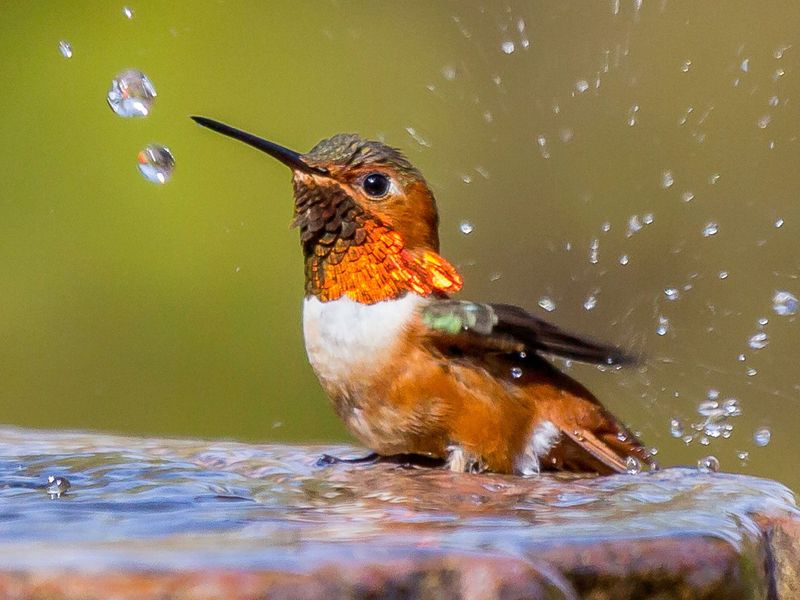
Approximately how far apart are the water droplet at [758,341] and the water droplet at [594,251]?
1.17 metres

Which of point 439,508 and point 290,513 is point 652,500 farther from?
point 290,513

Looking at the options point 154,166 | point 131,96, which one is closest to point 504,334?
point 154,166

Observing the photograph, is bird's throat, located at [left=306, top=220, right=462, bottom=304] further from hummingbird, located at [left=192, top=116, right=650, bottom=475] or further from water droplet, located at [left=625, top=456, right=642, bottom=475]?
water droplet, located at [left=625, top=456, right=642, bottom=475]

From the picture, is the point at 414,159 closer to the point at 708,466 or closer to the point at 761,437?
the point at 761,437

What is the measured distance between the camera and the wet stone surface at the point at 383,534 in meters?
1.93

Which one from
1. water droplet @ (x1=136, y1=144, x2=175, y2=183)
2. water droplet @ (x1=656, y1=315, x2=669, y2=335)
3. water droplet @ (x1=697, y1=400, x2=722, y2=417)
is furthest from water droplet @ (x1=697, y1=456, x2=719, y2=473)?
water droplet @ (x1=656, y1=315, x2=669, y2=335)

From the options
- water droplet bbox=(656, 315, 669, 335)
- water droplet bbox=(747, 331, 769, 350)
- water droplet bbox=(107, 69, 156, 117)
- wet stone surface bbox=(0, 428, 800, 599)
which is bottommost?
wet stone surface bbox=(0, 428, 800, 599)

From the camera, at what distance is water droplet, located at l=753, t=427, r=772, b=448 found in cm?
876

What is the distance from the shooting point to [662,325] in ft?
25.3

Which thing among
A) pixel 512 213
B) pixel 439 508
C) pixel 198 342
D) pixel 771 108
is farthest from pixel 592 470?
pixel 771 108

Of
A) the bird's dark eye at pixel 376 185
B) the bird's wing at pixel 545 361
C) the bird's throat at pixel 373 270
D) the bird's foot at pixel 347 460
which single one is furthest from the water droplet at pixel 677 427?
the bird's dark eye at pixel 376 185

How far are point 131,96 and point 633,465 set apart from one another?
7.42ft

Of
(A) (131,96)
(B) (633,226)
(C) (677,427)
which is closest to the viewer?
(A) (131,96)

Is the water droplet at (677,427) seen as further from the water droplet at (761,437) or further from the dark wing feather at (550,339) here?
the water droplet at (761,437)
